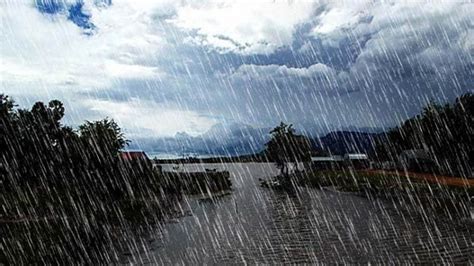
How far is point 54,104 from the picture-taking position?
46188 mm

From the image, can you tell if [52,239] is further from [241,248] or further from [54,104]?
[54,104]

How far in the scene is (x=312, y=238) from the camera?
71.9 ft

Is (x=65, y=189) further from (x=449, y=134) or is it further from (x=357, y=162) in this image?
(x=357, y=162)

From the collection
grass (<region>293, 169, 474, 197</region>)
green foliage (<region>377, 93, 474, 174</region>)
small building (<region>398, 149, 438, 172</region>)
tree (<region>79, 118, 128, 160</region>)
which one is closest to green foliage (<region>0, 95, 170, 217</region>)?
tree (<region>79, 118, 128, 160</region>)

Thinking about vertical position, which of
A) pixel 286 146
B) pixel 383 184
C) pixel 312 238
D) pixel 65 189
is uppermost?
pixel 286 146

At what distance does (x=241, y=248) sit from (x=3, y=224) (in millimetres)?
12642

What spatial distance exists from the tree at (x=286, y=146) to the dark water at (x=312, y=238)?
3170 cm

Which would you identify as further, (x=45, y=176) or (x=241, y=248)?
(x=45, y=176)

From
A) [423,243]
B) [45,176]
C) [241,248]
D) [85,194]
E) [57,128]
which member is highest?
[57,128]

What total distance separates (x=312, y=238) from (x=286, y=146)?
4436cm

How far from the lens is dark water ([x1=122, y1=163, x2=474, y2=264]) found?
58.4ft

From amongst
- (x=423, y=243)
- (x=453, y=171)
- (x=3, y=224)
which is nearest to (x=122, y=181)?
(x=3, y=224)

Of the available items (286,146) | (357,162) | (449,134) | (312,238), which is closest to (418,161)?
(449,134)

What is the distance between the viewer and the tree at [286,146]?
65.7 meters
